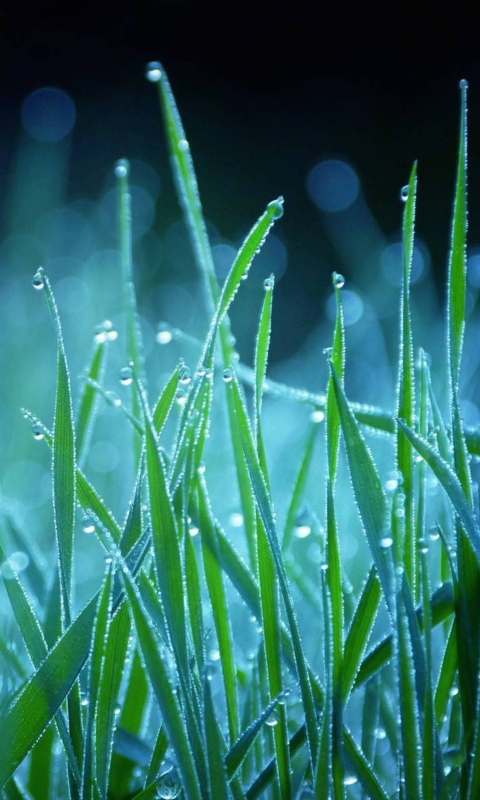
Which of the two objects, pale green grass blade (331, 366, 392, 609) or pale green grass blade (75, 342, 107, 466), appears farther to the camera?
pale green grass blade (75, 342, 107, 466)

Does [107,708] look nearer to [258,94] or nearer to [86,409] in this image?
[86,409]

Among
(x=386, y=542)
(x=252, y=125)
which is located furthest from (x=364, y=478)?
(x=252, y=125)

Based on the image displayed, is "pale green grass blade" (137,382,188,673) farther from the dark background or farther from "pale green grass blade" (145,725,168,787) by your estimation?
the dark background

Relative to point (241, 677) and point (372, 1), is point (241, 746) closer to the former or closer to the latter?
point (241, 677)

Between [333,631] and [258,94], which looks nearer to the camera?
[333,631]

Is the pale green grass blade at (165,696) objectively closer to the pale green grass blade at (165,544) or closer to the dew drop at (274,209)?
the pale green grass blade at (165,544)

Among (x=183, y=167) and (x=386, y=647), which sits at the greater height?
(x=183, y=167)

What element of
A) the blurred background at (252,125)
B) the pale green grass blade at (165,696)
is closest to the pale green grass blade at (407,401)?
→ the pale green grass blade at (165,696)

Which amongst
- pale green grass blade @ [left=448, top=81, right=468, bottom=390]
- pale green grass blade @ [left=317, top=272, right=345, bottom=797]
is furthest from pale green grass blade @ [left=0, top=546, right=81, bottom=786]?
Result: pale green grass blade @ [left=448, top=81, right=468, bottom=390]
